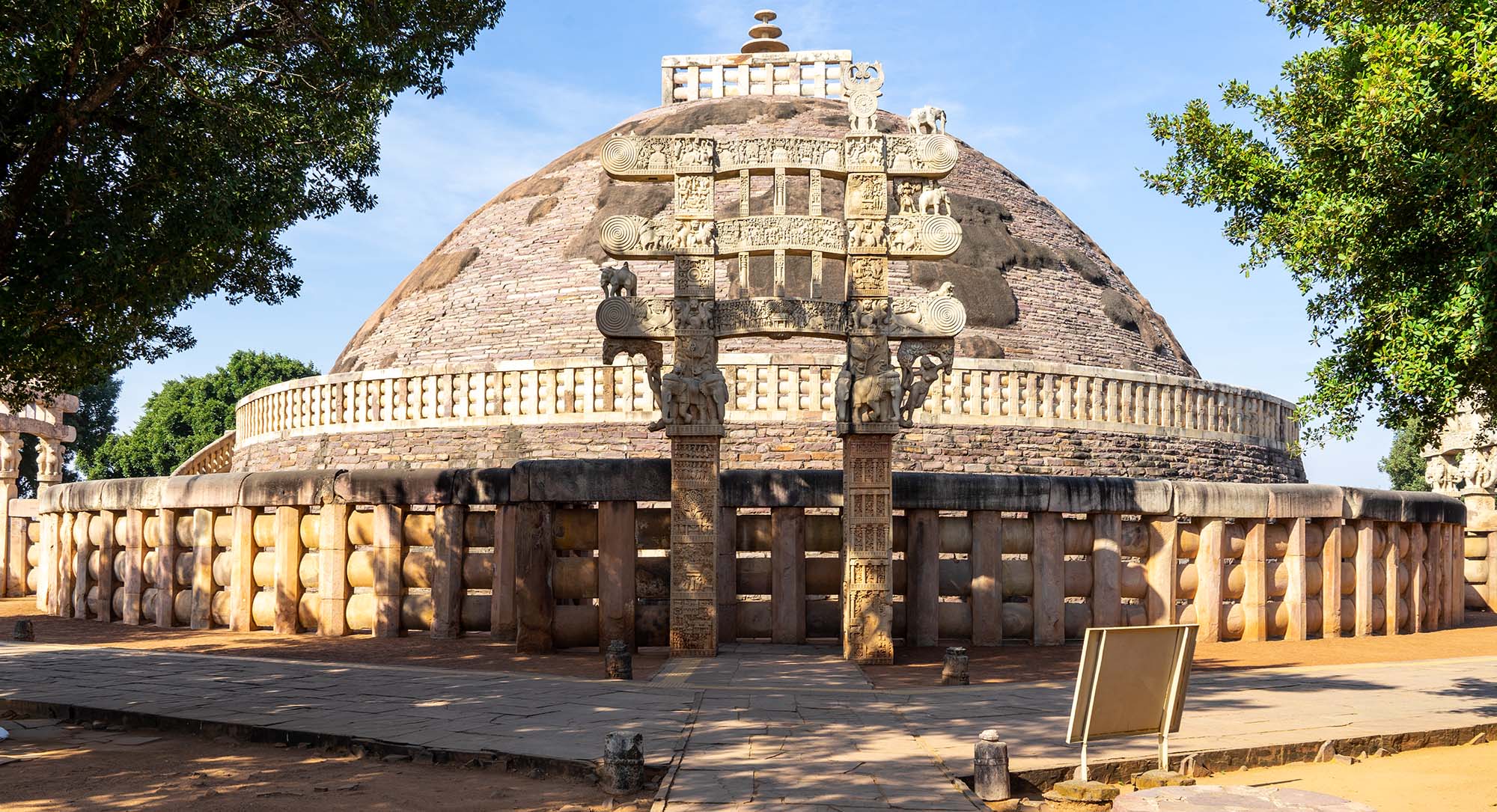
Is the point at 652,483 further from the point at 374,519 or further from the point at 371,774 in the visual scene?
the point at 371,774

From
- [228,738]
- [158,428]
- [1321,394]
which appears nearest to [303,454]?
[228,738]

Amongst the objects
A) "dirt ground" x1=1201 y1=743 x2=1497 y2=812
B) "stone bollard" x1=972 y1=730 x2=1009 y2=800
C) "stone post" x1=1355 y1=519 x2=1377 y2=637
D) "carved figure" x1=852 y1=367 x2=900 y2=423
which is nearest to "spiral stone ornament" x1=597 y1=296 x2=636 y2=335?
"carved figure" x1=852 y1=367 x2=900 y2=423

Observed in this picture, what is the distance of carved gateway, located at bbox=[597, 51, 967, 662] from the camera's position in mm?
9766

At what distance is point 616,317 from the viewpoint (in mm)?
9977

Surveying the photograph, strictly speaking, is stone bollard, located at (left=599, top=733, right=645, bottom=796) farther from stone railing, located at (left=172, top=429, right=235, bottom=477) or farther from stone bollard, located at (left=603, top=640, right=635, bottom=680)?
stone railing, located at (left=172, top=429, right=235, bottom=477)

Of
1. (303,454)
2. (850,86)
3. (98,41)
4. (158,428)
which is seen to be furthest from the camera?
(158,428)

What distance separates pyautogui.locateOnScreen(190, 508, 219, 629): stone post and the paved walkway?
6.32ft

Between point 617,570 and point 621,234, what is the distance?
3056 millimetres

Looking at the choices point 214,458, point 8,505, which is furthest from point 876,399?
point 214,458

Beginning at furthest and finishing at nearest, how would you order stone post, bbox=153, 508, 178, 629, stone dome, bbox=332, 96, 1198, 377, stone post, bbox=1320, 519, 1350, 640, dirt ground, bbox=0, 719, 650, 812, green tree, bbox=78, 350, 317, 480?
1. green tree, bbox=78, 350, 317, 480
2. stone dome, bbox=332, 96, 1198, 377
3. stone post, bbox=153, 508, 178, 629
4. stone post, bbox=1320, 519, 1350, 640
5. dirt ground, bbox=0, 719, 650, 812

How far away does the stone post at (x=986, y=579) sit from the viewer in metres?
10.5

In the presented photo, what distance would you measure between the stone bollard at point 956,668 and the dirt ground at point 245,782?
373cm

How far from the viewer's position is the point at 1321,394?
788 centimetres

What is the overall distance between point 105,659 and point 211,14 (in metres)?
5.60
